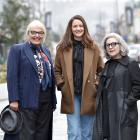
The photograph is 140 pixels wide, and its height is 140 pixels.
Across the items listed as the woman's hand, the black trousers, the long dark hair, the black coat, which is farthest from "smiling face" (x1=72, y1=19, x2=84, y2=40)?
the woman's hand

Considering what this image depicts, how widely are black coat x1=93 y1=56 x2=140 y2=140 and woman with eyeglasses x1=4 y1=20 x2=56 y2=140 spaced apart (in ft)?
2.59

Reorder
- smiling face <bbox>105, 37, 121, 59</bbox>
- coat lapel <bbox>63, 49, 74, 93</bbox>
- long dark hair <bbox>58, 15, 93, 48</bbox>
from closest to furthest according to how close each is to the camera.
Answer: smiling face <bbox>105, 37, 121, 59</bbox>, coat lapel <bbox>63, 49, 74, 93</bbox>, long dark hair <bbox>58, 15, 93, 48</bbox>

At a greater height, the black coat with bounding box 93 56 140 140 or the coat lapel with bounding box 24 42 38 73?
the coat lapel with bounding box 24 42 38 73

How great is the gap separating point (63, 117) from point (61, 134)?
2.39 meters

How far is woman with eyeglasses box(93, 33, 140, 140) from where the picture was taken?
625cm

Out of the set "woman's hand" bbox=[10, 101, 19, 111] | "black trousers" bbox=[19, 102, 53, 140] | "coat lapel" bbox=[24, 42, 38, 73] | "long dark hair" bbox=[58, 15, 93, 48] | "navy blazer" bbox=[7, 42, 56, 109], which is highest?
"long dark hair" bbox=[58, 15, 93, 48]

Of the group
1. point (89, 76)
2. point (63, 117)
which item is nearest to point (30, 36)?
point (89, 76)

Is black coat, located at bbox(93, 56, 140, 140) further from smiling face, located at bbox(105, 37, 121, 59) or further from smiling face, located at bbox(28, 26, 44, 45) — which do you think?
smiling face, located at bbox(28, 26, 44, 45)

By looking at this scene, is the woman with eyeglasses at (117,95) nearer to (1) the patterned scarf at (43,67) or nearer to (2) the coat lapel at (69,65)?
(2) the coat lapel at (69,65)

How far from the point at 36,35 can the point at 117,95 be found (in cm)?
125

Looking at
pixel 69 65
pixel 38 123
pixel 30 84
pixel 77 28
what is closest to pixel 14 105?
pixel 30 84

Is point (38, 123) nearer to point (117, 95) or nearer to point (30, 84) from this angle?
point (30, 84)

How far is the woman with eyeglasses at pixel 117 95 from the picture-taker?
6.25 metres

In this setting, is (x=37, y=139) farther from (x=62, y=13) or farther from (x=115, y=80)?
(x=62, y=13)
